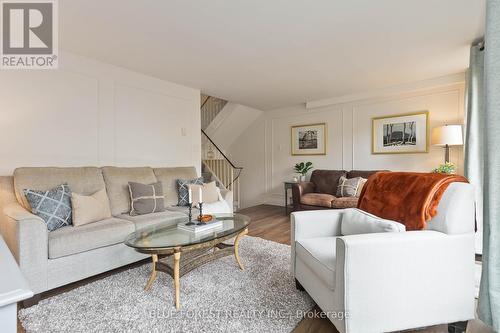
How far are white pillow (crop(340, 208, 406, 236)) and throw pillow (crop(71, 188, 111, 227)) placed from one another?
228cm

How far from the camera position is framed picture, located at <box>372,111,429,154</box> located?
4.07 metres

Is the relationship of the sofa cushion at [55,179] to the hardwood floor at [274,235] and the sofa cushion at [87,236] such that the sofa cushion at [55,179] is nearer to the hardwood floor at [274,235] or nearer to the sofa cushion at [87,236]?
the sofa cushion at [87,236]

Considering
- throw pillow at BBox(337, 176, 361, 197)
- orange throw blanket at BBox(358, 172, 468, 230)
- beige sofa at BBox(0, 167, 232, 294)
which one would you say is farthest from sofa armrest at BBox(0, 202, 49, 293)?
throw pillow at BBox(337, 176, 361, 197)

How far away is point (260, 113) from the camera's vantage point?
6168 millimetres

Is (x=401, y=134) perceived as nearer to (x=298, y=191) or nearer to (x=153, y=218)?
(x=298, y=191)

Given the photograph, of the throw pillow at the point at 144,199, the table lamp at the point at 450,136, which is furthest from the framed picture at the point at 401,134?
the throw pillow at the point at 144,199

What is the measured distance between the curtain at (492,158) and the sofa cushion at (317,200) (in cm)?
279

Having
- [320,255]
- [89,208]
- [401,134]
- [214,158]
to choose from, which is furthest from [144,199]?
[401,134]

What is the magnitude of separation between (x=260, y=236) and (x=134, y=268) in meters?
1.64

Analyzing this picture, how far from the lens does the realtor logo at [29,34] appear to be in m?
2.10

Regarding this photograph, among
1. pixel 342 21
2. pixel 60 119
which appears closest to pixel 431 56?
pixel 342 21

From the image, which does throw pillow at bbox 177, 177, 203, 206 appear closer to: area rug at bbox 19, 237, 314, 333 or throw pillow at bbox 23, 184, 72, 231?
area rug at bbox 19, 237, 314, 333

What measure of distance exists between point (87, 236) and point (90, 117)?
5.52 feet

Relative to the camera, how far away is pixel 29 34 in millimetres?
2402
